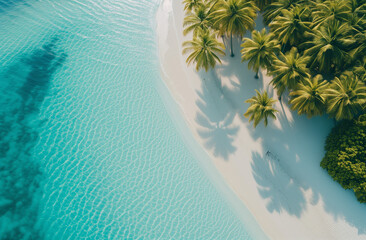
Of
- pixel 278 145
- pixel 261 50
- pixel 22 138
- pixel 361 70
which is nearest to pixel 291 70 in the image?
pixel 261 50

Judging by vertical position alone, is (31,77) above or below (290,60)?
below

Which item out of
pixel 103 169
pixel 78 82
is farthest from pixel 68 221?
pixel 78 82

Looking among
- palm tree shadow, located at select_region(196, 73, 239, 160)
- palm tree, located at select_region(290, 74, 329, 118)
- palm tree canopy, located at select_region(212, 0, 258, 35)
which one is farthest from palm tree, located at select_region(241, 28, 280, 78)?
palm tree shadow, located at select_region(196, 73, 239, 160)

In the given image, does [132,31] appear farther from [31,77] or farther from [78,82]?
[31,77]

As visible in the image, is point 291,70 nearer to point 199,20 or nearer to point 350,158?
point 350,158

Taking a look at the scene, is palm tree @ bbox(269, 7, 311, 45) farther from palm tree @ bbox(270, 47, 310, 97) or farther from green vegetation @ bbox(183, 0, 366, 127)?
palm tree @ bbox(270, 47, 310, 97)
